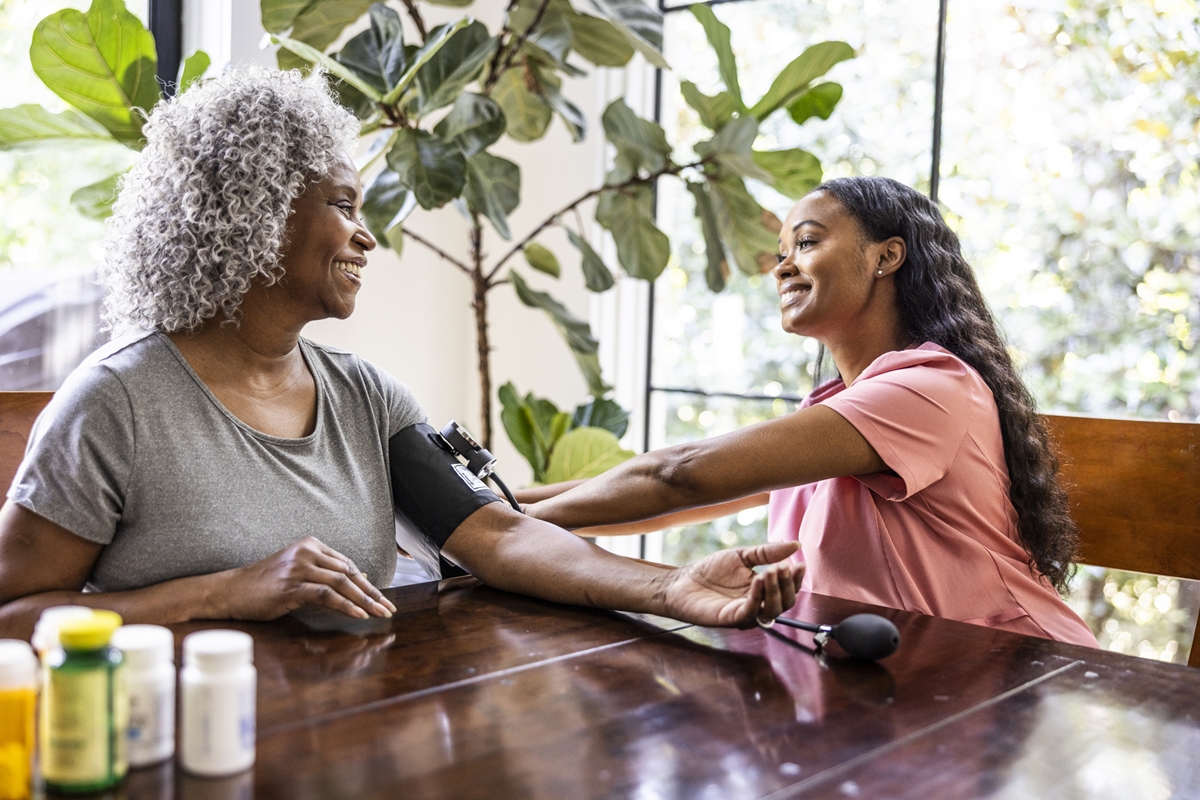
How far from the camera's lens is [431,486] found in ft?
5.15

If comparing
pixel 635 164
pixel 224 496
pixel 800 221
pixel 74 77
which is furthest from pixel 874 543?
pixel 74 77

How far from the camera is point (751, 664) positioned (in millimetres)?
1111

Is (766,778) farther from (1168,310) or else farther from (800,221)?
(1168,310)

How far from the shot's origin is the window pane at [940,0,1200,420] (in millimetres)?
2863

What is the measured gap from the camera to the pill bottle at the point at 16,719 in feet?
2.25

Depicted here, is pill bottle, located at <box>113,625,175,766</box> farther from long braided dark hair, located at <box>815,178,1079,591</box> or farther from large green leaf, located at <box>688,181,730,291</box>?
large green leaf, located at <box>688,181,730,291</box>

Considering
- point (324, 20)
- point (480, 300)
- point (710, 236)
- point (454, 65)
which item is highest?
point (324, 20)

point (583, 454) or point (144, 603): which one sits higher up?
point (144, 603)

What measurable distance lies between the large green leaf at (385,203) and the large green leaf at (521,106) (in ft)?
1.57

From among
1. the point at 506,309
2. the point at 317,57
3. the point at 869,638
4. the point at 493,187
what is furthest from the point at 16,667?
the point at 506,309

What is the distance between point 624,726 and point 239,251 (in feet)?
3.12

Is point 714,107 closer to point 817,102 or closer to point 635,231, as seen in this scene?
point 817,102

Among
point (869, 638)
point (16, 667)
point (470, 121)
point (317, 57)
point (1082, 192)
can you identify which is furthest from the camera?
point (1082, 192)

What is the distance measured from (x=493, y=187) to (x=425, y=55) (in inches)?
20.2
